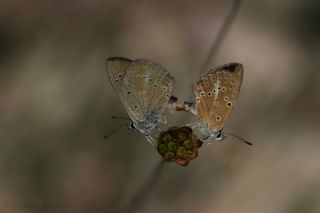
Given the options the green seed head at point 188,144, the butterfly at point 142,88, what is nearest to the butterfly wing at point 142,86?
the butterfly at point 142,88

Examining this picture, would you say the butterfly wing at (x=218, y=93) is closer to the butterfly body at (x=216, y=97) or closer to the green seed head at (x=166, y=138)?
the butterfly body at (x=216, y=97)

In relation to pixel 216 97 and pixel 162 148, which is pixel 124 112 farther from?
pixel 162 148

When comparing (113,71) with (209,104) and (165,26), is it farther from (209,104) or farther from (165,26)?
(165,26)

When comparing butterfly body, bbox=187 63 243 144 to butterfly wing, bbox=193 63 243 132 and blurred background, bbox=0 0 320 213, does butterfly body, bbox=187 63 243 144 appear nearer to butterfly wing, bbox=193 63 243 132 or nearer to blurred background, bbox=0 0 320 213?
butterfly wing, bbox=193 63 243 132

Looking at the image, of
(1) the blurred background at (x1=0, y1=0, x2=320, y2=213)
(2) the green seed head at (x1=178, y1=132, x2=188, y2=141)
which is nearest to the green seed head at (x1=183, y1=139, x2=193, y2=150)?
(2) the green seed head at (x1=178, y1=132, x2=188, y2=141)

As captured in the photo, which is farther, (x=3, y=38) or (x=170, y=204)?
(x=3, y=38)

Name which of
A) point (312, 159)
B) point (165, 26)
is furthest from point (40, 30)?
point (312, 159)

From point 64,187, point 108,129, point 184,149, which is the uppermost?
point 184,149
